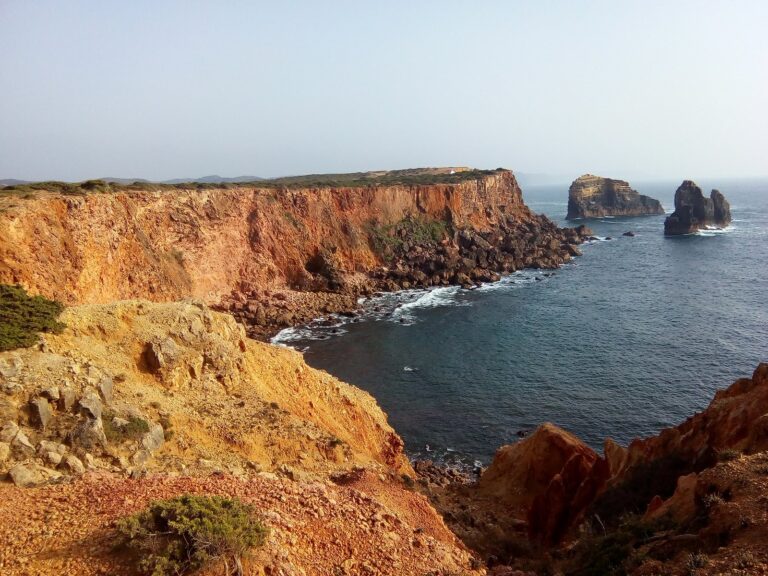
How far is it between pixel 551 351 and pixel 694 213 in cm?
8618

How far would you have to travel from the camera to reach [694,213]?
10669 cm

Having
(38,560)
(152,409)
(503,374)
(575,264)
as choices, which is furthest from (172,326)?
(575,264)

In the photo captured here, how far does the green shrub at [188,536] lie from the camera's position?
8375 millimetres

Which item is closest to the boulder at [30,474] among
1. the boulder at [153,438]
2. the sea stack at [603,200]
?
the boulder at [153,438]

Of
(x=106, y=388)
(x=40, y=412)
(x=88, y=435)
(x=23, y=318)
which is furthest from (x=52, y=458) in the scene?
(x=23, y=318)

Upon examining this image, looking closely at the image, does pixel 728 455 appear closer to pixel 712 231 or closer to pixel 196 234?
pixel 196 234

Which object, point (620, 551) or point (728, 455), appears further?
point (728, 455)

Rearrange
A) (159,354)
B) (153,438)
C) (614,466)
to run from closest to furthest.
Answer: (153,438)
(159,354)
(614,466)

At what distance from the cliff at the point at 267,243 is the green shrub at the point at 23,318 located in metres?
12.1

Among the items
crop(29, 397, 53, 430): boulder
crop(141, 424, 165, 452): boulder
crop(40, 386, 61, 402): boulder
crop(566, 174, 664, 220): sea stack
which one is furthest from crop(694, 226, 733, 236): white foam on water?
crop(29, 397, 53, 430): boulder

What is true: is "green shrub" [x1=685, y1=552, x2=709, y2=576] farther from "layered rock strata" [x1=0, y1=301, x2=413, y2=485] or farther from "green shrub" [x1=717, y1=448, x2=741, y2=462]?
"layered rock strata" [x1=0, y1=301, x2=413, y2=485]

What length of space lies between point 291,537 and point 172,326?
12.3 m

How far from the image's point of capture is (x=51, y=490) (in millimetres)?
10859

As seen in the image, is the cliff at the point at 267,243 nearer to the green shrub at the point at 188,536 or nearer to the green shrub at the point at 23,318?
the green shrub at the point at 23,318
